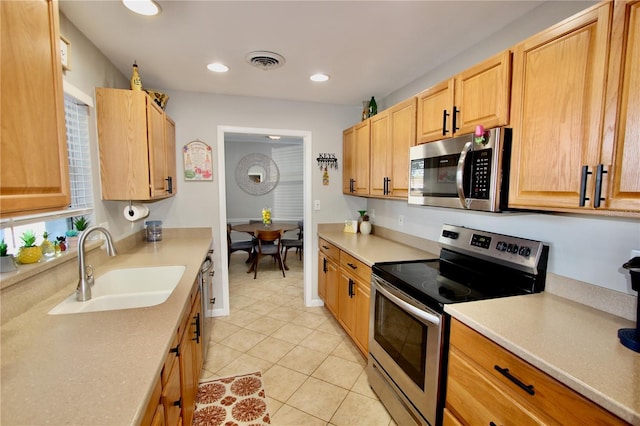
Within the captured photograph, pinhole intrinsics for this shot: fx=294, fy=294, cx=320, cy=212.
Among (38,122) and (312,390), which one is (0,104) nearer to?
(38,122)

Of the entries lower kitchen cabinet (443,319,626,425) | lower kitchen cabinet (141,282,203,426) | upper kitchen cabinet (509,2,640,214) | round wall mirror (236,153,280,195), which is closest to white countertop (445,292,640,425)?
lower kitchen cabinet (443,319,626,425)

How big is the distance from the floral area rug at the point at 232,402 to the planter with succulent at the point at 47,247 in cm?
131

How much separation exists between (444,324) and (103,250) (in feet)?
7.32

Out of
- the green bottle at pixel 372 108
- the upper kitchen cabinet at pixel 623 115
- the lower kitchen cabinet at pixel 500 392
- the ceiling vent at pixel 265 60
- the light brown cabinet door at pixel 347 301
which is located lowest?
the light brown cabinet door at pixel 347 301

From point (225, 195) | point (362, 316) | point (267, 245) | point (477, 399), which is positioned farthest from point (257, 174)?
point (477, 399)

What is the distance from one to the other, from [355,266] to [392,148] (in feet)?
3.42

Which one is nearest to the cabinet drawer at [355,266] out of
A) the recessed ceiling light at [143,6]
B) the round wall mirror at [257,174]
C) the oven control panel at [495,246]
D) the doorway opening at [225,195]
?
the oven control panel at [495,246]

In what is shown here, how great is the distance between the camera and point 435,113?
197 cm

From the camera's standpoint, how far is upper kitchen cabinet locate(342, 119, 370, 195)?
294cm

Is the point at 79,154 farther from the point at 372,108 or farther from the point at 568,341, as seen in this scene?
the point at 568,341

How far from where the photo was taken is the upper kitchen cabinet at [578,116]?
3.28 ft

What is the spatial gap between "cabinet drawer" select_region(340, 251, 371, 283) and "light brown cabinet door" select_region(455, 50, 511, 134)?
1.16m

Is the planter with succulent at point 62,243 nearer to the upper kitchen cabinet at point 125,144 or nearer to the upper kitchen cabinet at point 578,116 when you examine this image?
the upper kitchen cabinet at point 125,144

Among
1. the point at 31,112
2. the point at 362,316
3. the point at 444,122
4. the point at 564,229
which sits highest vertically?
the point at 444,122
